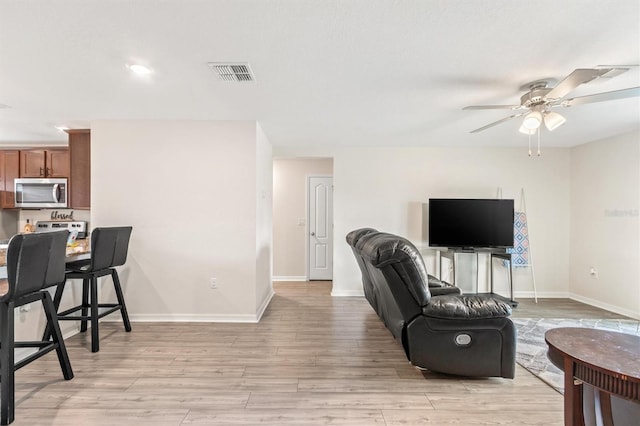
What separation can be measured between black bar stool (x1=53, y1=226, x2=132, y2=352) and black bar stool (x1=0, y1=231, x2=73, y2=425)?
1.60 feet

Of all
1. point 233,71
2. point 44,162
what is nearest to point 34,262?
point 233,71

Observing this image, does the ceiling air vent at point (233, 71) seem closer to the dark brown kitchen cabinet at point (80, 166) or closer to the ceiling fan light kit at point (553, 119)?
the ceiling fan light kit at point (553, 119)

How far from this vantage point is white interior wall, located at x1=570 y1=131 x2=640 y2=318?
391 cm

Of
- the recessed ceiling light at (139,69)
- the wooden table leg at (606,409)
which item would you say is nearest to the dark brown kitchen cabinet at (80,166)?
the recessed ceiling light at (139,69)

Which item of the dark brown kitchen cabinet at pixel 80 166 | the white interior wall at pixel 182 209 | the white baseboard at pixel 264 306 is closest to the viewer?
the white interior wall at pixel 182 209

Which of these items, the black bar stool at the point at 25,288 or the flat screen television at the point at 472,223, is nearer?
the black bar stool at the point at 25,288

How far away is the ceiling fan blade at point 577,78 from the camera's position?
180 cm

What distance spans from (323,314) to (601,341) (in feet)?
9.24

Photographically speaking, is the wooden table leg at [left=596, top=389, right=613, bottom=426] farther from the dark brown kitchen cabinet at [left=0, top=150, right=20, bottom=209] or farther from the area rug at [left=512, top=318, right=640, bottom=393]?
the dark brown kitchen cabinet at [left=0, top=150, right=20, bottom=209]

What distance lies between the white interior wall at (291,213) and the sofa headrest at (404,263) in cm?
379

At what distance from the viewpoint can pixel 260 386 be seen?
2.22 m

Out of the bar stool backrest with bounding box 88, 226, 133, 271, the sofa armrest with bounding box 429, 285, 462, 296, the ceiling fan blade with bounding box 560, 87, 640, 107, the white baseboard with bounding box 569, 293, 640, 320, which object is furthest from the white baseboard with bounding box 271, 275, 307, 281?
the ceiling fan blade with bounding box 560, 87, 640, 107

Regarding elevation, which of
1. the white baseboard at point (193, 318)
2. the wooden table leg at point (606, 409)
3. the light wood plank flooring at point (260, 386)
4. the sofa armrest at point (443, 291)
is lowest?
the light wood plank flooring at point (260, 386)

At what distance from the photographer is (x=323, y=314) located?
388 cm
